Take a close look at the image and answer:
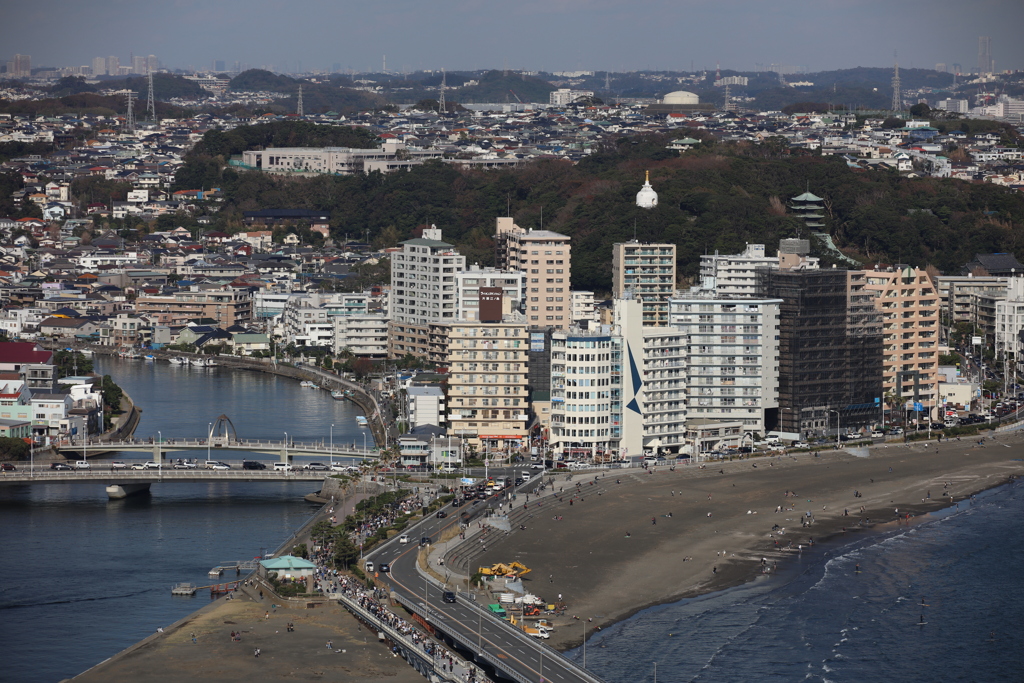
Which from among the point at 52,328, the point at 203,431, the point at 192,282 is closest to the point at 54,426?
the point at 203,431

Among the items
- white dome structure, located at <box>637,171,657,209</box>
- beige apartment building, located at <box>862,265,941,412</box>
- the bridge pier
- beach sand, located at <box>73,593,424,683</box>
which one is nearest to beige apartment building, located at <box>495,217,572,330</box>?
beige apartment building, located at <box>862,265,941,412</box>

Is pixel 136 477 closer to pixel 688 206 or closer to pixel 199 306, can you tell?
pixel 199 306

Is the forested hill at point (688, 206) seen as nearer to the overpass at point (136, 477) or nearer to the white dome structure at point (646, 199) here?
the white dome structure at point (646, 199)

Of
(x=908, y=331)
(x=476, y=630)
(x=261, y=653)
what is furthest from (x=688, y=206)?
(x=261, y=653)

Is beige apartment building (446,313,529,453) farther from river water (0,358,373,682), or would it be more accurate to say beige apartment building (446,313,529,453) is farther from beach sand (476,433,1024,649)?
river water (0,358,373,682)

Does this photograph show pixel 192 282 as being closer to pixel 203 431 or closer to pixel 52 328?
pixel 52 328
